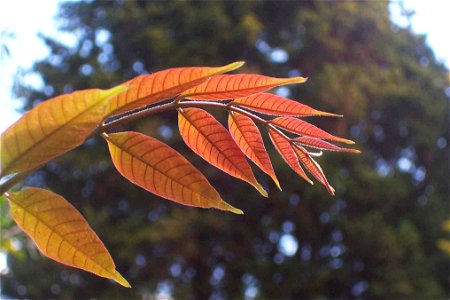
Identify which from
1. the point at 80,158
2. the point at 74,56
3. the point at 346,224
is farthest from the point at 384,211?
the point at 74,56

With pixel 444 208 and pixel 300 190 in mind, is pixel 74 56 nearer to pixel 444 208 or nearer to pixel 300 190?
pixel 300 190

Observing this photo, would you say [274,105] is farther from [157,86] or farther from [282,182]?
[282,182]

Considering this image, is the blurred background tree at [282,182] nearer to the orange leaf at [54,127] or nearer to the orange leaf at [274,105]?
the orange leaf at [274,105]

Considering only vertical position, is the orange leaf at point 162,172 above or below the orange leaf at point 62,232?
above

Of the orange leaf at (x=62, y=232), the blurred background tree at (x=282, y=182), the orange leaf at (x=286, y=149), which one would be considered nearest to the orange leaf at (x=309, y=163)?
the orange leaf at (x=286, y=149)

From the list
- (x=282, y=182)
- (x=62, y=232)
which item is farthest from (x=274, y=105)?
(x=282, y=182)

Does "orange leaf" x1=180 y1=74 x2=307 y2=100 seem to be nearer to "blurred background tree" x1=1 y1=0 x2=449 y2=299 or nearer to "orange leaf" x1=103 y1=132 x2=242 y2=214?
"orange leaf" x1=103 y1=132 x2=242 y2=214

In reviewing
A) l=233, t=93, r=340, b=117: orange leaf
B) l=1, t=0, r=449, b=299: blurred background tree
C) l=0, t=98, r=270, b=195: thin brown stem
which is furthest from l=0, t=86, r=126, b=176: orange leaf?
l=1, t=0, r=449, b=299: blurred background tree
